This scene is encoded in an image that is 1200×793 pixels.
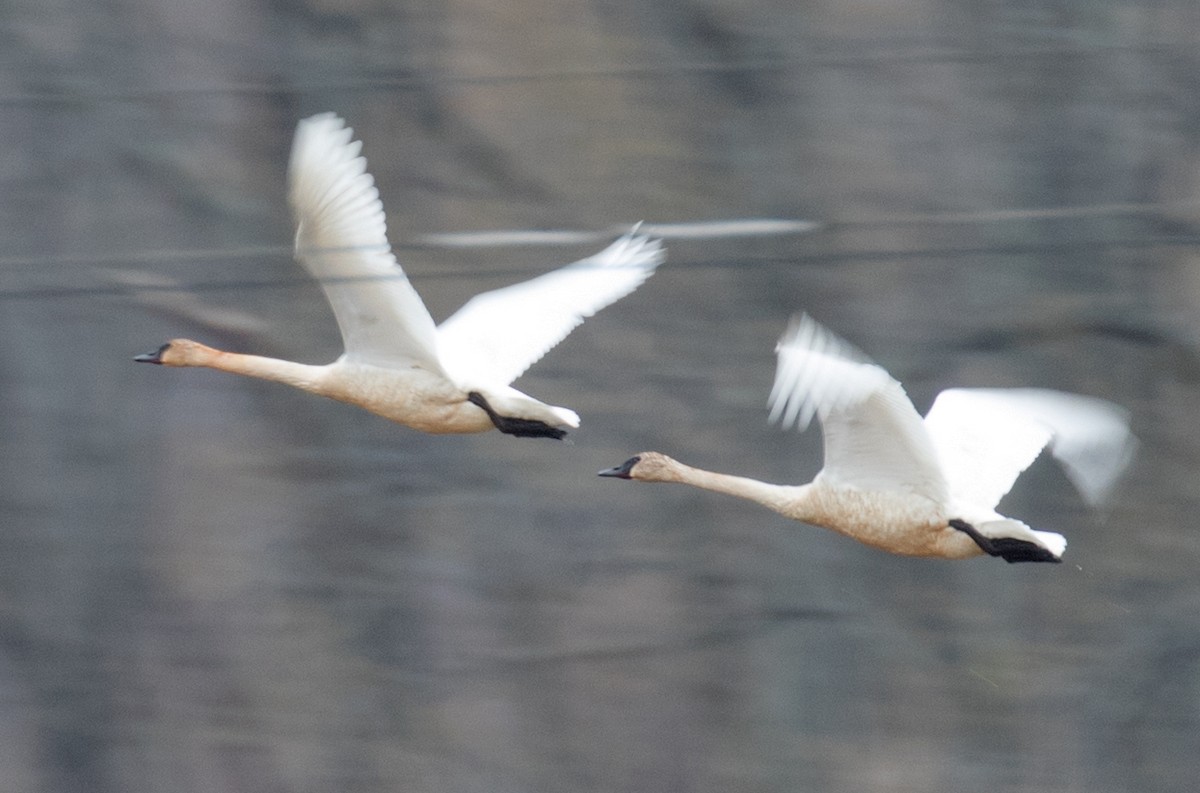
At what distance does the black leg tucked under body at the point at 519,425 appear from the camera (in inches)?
129

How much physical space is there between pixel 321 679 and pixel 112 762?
2.31 ft

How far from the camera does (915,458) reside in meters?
3.30

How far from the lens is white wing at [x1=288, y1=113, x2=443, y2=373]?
10.7ft

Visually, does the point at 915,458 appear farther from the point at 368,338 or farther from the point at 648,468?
the point at 368,338

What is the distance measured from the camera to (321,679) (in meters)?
5.17

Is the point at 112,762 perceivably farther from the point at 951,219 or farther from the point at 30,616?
the point at 951,219

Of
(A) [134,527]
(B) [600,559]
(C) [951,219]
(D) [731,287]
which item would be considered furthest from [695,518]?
(C) [951,219]

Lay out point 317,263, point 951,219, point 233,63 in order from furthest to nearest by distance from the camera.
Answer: point 233,63 → point 317,263 → point 951,219

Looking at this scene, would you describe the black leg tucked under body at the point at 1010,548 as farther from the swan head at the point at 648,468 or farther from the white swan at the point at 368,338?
the white swan at the point at 368,338

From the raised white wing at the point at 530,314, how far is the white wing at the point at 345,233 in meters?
0.26

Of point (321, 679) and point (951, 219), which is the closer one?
point (951, 219)

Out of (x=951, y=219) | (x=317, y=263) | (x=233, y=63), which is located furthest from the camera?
(x=233, y=63)

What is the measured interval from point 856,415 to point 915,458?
169mm

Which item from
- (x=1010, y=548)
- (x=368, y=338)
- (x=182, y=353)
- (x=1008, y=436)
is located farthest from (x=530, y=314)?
(x=1010, y=548)
